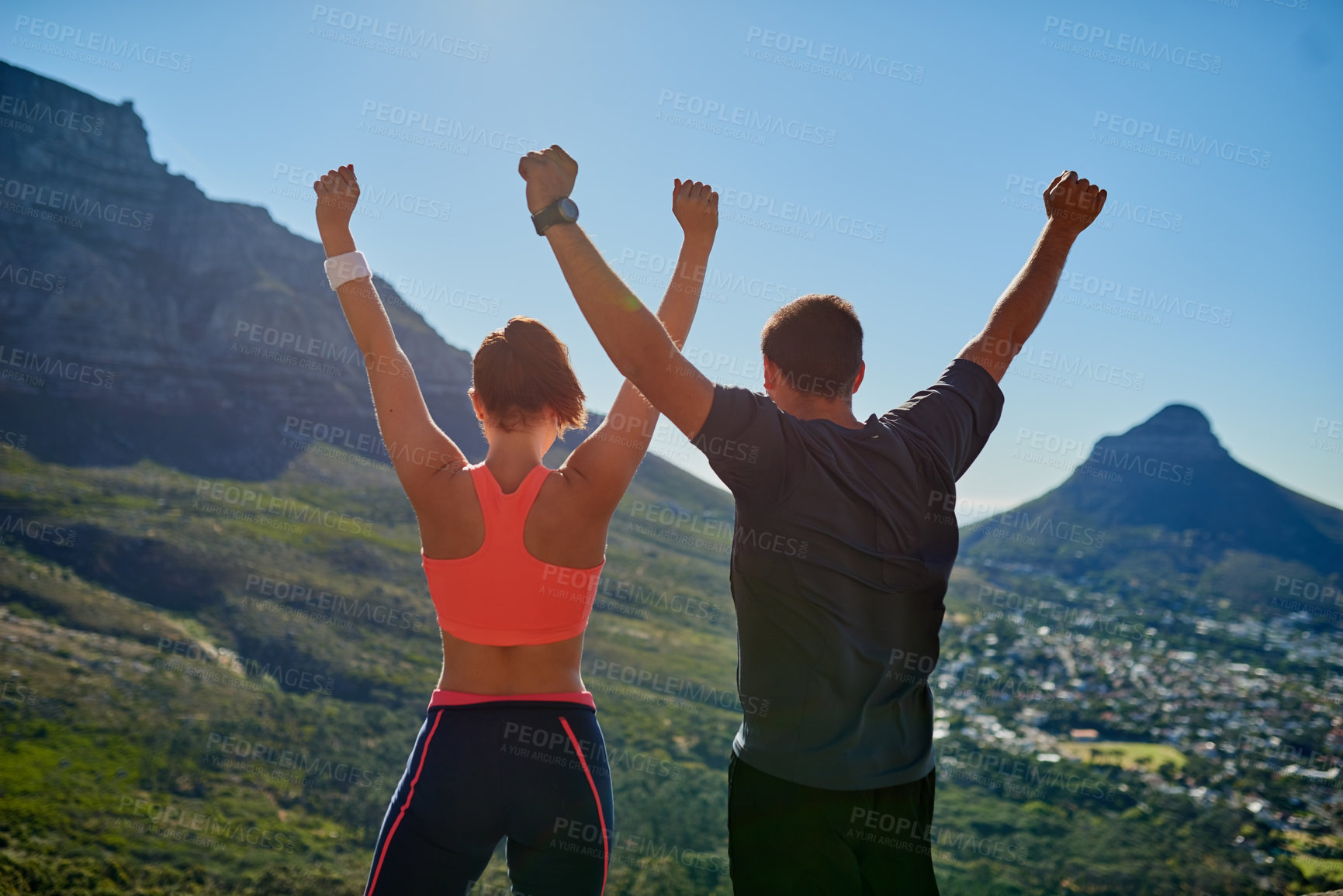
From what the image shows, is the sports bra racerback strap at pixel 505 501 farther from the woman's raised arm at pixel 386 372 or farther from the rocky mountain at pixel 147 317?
the rocky mountain at pixel 147 317

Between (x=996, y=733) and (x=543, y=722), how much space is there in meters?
92.0

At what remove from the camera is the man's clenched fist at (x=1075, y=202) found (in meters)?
3.17

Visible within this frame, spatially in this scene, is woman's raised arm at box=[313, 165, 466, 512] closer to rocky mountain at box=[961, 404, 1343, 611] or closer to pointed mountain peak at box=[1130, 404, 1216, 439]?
rocky mountain at box=[961, 404, 1343, 611]

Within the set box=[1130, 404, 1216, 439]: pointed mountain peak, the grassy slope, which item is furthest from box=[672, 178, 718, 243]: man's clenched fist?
box=[1130, 404, 1216, 439]: pointed mountain peak

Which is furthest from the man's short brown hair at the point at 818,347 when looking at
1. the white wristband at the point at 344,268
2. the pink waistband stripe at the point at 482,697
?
the white wristband at the point at 344,268

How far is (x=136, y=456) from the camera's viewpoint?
327ft

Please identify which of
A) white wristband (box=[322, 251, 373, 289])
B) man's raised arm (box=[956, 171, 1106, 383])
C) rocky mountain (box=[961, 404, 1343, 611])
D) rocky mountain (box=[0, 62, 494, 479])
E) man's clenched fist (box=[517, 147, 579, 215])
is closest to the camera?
man's clenched fist (box=[517, 147, 579, 215])

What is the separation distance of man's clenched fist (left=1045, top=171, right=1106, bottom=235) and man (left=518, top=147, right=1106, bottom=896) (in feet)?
4.60

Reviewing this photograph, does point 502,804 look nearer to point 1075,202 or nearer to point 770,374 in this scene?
point 770,374

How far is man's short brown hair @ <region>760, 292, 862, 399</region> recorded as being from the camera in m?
2.50

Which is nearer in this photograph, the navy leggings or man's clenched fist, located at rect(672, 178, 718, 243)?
the navy leggings

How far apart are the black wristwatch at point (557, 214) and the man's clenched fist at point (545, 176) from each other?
22 millimetres

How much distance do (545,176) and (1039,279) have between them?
2.01 metres

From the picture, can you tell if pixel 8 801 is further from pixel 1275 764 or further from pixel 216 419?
pixel 1275 764
